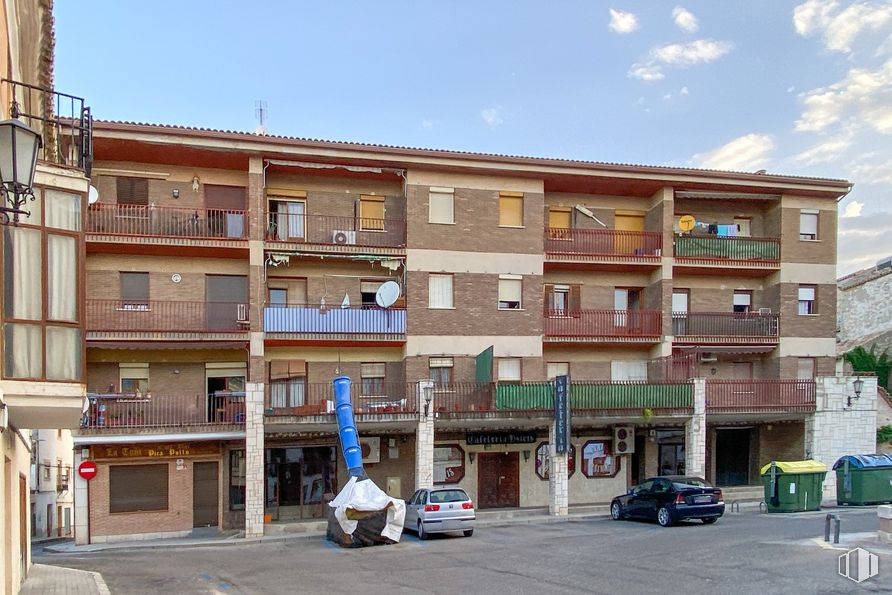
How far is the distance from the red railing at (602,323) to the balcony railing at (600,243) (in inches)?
80.5

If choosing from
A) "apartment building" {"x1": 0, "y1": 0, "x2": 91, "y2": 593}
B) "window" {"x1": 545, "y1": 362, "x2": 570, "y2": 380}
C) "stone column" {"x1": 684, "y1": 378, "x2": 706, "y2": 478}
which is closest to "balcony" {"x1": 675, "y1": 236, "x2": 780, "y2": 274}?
"stone column" {"x1": 684, "y1": 378, "x2": 706, "y2": 478}

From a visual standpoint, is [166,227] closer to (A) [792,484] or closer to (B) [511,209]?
(B) [511,209]

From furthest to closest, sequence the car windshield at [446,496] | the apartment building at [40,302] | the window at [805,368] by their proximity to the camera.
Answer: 1. the window at [805,368]
2. the car windshield at [446,496]
3. the apartment building at [40,302]

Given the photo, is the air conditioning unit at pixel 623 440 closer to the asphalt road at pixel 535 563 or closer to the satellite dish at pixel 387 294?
the asphalt road at pixel 535 563

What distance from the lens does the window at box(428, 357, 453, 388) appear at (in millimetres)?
23891

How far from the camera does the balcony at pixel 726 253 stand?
2622 cm

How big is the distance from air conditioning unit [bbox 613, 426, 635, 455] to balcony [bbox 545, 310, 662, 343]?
3.37 metres

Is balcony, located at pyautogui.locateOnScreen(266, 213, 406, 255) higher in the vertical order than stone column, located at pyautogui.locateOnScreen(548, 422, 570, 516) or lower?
higher

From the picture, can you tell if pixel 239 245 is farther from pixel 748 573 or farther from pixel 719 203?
pixel 719 203

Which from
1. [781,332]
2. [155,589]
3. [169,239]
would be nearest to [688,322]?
[781,332]

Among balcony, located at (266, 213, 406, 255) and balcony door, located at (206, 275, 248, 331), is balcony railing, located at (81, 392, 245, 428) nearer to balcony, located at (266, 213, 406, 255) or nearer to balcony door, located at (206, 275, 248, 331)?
balcony door, located at (206, 275, 248, 331)

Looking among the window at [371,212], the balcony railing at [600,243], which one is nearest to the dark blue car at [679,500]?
the balcony railing at [600,243]

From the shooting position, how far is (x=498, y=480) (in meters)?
25.4

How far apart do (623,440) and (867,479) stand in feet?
25.4
